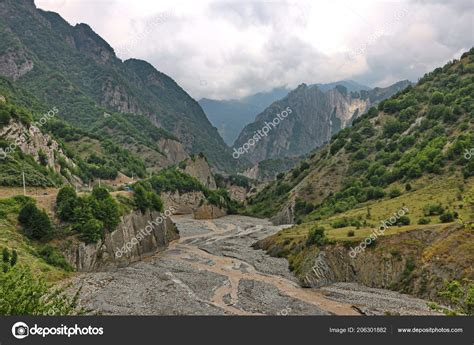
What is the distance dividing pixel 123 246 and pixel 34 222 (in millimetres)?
19674

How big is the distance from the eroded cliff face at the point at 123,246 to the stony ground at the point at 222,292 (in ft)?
11.2

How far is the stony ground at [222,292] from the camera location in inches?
1845

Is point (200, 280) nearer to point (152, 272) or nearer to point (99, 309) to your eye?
point (152, 272)

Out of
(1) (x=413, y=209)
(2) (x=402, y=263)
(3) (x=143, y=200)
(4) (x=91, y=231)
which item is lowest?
(2) (x=402, y=263)

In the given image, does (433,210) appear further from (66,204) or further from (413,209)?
(66,204)

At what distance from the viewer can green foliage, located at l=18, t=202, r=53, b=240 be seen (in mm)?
63500

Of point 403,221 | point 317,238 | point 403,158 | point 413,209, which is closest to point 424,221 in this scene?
point 403,221

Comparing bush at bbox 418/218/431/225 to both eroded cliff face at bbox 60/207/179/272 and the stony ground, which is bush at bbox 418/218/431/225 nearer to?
the stony ground

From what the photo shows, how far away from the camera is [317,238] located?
2822 inches

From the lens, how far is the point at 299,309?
4816 centimetres

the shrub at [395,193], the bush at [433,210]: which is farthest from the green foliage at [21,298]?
the shrub at [395,193]

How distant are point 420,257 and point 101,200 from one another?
54.2 m
